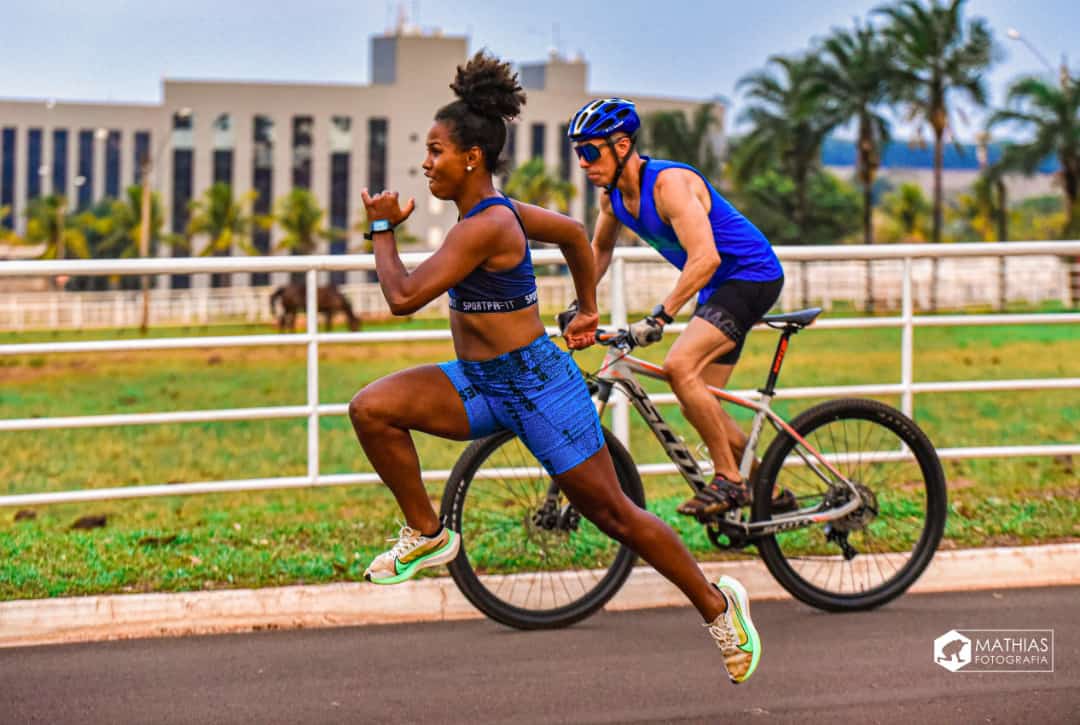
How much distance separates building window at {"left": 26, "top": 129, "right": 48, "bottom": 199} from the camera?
4946 inches

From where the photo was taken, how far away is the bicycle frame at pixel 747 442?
5.82 metres

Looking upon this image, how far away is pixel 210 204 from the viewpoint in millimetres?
86000

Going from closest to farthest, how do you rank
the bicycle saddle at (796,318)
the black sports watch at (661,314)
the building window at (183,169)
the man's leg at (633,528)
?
1. the man's leg at (633,528)
2. the black sports watch at (661,314)
3. the bicycle saddle at (796,318)
4. the building window at (183,169)

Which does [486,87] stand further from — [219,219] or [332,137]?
[332,137]

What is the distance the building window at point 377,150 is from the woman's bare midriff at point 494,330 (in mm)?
97187

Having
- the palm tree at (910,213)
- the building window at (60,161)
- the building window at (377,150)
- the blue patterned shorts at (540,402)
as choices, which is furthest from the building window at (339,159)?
the blue patterned shorts at (540,402)

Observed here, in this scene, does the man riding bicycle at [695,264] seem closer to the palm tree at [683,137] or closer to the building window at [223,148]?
the palm tree at [683,137]

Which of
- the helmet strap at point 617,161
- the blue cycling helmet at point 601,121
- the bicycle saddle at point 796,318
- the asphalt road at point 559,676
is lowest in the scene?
Result: the asphalt road at point 559,676

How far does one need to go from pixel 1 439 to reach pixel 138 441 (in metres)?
1.31

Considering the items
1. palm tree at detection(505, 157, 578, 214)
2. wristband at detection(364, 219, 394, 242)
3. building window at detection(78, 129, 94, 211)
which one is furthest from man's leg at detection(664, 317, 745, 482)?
building window at detection(78, 129, 94, 211)

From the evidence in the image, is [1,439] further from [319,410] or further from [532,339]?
[532,339]

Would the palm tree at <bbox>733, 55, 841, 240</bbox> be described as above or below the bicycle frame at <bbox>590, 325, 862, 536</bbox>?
above

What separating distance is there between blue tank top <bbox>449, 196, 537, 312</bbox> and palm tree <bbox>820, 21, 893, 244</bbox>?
2277 inches

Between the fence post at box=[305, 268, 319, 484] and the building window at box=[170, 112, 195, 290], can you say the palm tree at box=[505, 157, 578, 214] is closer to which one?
the building window at box=[170, 112, 195, 290]
